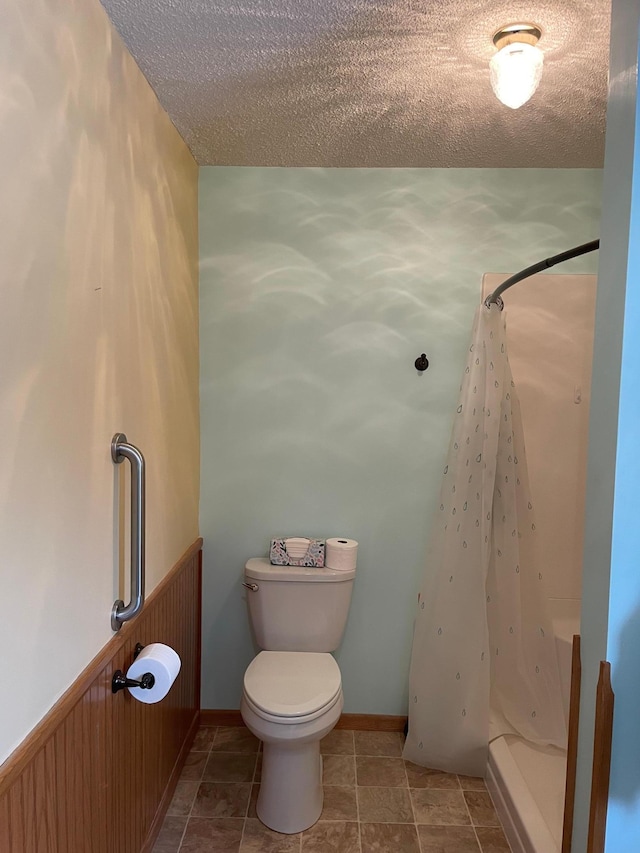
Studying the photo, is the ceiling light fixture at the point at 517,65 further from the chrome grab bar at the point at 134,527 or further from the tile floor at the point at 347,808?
the tile floor at the point at 347,808

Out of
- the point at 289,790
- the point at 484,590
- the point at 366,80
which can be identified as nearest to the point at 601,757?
the point at 484,590

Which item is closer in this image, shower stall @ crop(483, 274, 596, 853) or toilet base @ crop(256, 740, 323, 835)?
toilet base @ crop(256, 740, 323, 835)

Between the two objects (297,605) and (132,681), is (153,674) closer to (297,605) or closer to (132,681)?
(132,681)

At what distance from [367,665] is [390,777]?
0.44m

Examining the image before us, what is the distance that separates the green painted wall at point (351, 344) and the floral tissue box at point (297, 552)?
131 millimetres

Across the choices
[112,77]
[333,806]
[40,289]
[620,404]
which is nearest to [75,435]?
[40,289]

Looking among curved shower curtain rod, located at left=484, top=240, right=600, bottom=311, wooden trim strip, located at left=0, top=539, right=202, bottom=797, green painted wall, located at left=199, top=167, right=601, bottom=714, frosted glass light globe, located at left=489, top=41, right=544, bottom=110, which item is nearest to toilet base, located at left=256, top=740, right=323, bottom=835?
green painted wall, located at left=199, top=167, right=601, bottom=714

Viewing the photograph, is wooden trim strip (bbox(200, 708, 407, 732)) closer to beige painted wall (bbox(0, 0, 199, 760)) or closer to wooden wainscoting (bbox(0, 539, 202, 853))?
wooden wainscoting (bbox(0, 539, 202, 853))

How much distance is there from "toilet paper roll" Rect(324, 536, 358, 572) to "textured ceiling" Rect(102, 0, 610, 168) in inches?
59.7

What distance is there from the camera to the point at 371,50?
1673 millimetres

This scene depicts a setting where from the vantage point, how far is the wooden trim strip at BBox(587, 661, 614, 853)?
3.72 ft

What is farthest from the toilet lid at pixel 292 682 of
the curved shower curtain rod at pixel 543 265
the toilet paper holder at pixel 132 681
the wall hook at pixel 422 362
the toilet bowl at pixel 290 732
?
the curved shower curtain rod at pixel 543 265

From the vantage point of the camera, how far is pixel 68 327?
1.31 metres

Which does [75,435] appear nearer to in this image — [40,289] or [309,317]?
[40,289]
